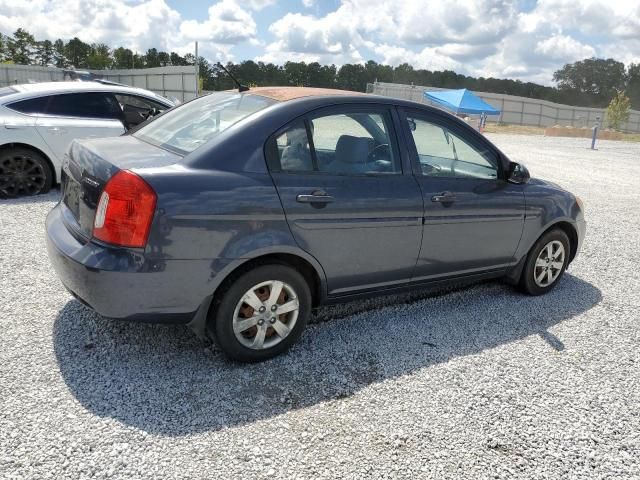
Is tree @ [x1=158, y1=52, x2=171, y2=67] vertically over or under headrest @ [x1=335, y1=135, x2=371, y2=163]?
over

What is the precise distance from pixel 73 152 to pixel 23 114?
13.9ft

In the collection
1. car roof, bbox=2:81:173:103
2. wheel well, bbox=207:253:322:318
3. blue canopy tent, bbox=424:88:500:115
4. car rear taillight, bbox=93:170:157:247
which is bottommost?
wheel well, bbox=207:253:322:318

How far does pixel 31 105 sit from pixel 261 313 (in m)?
5.57

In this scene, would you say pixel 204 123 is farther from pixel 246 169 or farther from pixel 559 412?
pixel 559 412

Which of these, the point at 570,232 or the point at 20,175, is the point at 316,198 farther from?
the point at 20,175

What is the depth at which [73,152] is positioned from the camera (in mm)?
3387

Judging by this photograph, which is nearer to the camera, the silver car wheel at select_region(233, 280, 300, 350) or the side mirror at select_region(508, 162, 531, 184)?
the silver car wheel at select_region(233, 280, 300, 350)

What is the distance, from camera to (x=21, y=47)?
83.4 m

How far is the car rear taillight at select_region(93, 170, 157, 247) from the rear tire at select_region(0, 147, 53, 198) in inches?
193

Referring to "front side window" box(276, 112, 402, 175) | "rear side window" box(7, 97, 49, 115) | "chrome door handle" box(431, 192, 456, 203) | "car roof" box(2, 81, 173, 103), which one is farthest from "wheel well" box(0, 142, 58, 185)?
"chrome door handle" box(431, 192, 456, 203)

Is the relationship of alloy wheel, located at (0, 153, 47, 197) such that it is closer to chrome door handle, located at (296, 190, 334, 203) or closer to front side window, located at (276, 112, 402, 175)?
front side window, located at (276, 112, 402, 175)

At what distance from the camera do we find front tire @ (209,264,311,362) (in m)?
3.00

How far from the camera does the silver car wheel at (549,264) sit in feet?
15.1

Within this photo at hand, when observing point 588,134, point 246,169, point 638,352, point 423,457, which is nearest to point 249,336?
point 246,169
